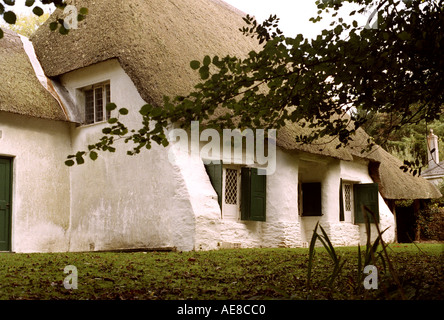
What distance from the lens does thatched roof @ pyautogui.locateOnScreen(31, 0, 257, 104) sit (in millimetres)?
12484

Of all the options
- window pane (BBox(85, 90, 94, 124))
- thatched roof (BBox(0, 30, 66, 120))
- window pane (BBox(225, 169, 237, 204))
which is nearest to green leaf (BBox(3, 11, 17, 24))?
thatched roof (BBox(0, 30, 66, 120))

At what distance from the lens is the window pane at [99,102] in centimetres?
1363

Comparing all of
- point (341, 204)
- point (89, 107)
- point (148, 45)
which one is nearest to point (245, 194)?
point (148, 45)

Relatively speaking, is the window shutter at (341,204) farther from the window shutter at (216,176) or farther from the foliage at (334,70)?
the foliage at (334,70)

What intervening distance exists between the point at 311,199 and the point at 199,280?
424 inches

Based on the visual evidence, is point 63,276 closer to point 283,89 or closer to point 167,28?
point 283,89

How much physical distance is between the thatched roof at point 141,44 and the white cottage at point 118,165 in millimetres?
35

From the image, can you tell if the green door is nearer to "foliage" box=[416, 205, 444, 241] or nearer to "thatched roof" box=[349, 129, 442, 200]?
"thatched roof" box=[349, 129, 442, 200]

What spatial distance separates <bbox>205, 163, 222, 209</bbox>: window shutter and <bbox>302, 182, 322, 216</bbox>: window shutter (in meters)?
4.31

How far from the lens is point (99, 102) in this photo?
13727 millimetres

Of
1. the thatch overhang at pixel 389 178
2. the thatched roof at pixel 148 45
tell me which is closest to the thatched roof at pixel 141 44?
the thatched roof at pixel 148 45

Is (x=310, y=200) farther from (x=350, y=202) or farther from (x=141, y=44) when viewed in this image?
(x=141, y=44)

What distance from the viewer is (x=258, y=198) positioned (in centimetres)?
1359
